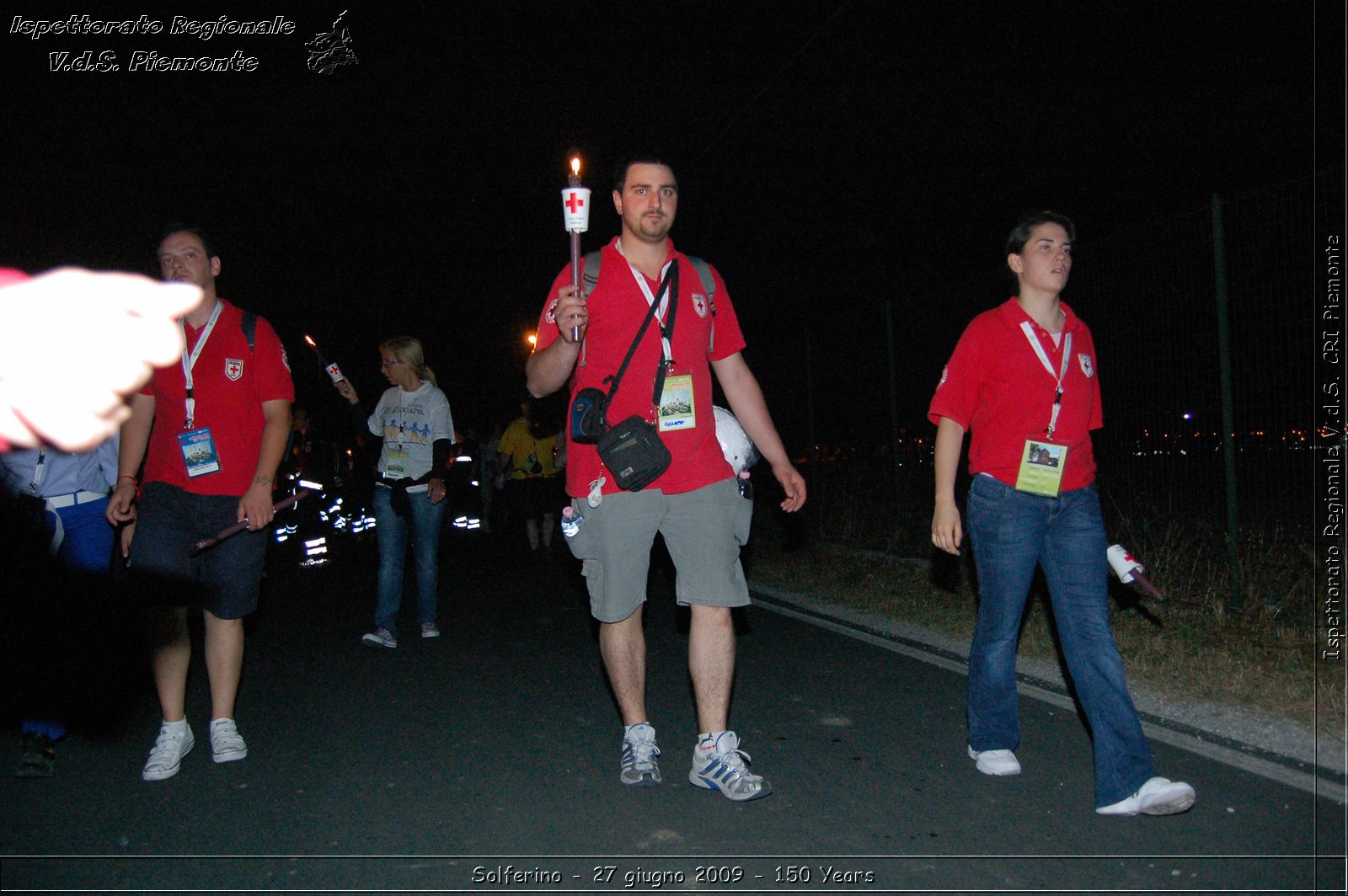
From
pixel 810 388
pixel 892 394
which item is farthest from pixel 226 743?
pixel 810 388

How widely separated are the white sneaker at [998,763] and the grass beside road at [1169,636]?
54.1 inches

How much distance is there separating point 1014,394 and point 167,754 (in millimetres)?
3805

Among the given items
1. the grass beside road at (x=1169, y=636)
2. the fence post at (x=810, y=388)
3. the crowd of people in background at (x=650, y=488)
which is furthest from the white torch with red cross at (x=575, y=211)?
the fence post at (x=810, y=388)

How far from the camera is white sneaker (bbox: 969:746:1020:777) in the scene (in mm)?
4164

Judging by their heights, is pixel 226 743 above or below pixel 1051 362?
below

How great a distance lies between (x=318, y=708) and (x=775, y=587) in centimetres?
490

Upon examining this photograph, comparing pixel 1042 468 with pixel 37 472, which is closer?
pixel 1042 468

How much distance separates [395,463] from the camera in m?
7.34

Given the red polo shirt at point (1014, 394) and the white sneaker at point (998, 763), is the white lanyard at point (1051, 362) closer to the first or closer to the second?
the red polo shirt at point (1014, 394)

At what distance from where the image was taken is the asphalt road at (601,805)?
3.34m

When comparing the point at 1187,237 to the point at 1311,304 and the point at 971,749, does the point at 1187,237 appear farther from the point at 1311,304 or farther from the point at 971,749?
the point at 971,749

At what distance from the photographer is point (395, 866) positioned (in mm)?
3455

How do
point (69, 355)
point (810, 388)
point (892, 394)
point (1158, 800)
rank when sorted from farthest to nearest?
1. point (810, 388)
2. point (892, 394)
3. point (1158, 800)
4. point (69, 355)

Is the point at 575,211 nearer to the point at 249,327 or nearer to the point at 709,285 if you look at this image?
the point at 709,285
